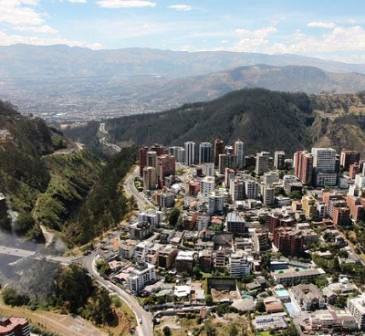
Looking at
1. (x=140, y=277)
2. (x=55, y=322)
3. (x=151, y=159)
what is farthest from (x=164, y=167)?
(x=55, y=322)

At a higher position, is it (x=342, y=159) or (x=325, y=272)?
(x=342, y=159)

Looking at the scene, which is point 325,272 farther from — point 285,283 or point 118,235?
point 118,235

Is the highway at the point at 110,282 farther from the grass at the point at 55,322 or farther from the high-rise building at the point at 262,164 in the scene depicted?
the high-rise building at the point at 262,164

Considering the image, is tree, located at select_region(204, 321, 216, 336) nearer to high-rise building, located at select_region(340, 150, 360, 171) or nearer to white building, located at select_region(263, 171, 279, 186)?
white building, located at select_region(263, 171, 279, 186)

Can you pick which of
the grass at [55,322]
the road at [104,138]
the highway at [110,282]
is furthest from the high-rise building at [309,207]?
the road at [104,138]

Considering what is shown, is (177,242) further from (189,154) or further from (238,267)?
(189,154)

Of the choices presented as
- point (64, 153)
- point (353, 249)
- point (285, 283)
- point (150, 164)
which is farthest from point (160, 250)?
point (64, 153)
